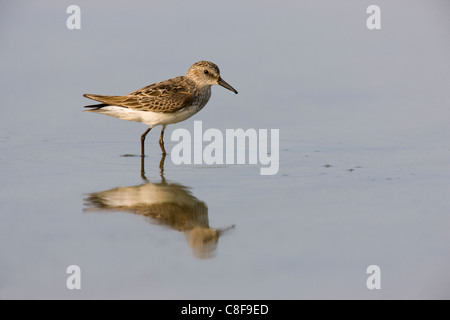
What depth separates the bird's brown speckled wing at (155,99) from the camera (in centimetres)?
1120

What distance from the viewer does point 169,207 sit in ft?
26.6

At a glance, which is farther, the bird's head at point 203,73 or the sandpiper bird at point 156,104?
the bird's head at point 203,73

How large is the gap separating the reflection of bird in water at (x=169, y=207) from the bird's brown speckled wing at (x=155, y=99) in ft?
7.36

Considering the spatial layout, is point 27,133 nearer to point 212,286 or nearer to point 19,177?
point 19,177

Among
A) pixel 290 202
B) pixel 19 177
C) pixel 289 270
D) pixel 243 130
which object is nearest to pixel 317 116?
pixel 243 130

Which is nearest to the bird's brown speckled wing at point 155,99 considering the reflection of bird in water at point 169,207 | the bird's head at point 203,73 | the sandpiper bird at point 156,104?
the sandpiper bird at point 156,104

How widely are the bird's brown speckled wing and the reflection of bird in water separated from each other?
7.36ft

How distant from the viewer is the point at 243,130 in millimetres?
11844

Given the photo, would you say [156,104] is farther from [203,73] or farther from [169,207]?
[169,207]

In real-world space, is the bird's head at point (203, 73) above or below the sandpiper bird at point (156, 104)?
above

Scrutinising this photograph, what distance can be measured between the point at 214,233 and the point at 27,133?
5553 mm

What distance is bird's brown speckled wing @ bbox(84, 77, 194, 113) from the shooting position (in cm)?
1120

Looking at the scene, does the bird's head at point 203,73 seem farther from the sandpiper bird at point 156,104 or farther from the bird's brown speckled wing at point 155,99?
the bird's brown speckled wing at point 155,99

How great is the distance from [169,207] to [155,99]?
139 inches
